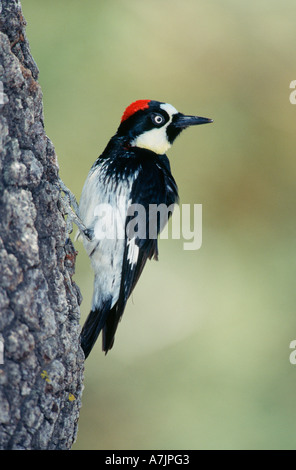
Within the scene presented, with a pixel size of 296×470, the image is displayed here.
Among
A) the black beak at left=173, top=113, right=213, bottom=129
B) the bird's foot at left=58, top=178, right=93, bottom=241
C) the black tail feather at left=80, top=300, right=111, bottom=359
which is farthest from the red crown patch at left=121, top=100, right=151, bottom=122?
the black tail feather at left=80, top=300, right=111, bottom=359

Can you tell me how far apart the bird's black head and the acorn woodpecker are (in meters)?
0.01

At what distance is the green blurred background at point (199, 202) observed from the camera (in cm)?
487

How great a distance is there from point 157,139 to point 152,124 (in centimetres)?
10

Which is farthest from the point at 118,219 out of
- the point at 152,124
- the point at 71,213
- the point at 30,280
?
the point at 30,280

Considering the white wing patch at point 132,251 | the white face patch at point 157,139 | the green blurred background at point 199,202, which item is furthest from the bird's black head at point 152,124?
the green blurred background at point 199,202

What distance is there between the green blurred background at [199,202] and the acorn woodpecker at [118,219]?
1536 mm

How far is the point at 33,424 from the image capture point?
6.66 feet

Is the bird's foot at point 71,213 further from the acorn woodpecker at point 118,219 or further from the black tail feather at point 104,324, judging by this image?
the black tail feather at point 104,324

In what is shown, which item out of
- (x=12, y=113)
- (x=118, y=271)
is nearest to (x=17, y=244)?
(x=12, y=113)

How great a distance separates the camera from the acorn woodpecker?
9.98ft

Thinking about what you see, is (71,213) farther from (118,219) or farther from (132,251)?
(132,251)

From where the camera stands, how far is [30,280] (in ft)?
6.87

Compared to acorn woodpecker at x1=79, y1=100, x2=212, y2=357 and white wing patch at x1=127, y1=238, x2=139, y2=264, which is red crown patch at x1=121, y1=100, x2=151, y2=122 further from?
white wing patch at x1=127, y1=238, x2=139, y2=264

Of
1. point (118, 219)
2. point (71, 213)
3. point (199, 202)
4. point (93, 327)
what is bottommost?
point (93, 327)
